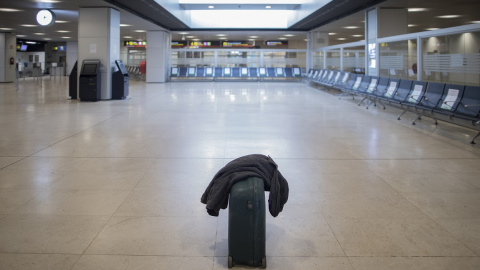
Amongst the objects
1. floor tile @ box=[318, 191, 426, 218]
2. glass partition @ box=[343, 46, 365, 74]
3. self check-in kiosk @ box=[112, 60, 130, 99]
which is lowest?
floor tile @ box=[318, 191, 426, 218]

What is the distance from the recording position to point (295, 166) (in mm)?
5531

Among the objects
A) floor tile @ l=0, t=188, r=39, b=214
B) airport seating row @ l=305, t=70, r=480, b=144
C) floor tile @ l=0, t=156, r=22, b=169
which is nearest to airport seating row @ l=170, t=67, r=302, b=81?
airport seating row @ l=305, t=70, r=480, b=144

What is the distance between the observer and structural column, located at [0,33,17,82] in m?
26.4

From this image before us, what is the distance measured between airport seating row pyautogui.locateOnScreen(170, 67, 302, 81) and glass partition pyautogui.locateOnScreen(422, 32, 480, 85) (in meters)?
19.3

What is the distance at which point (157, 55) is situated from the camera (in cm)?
2719

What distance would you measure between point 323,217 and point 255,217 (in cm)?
125

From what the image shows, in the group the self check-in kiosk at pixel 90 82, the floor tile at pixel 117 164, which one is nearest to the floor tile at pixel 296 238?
the floor tile at pixel 117 164

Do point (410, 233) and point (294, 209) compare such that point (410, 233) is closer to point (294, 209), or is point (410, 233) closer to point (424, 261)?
point (424, 261)

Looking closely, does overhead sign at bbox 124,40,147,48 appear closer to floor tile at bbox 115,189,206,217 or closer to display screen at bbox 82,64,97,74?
display screen at bbox 82,64,97,74

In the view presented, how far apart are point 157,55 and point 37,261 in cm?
2549

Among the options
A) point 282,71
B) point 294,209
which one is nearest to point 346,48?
point 282,71

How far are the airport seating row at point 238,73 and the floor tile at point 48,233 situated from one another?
26.9 meters

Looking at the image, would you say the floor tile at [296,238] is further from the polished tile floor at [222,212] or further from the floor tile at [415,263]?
the floor tile at [415,263]

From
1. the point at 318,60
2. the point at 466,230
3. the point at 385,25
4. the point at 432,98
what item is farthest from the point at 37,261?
the point at 318,60
